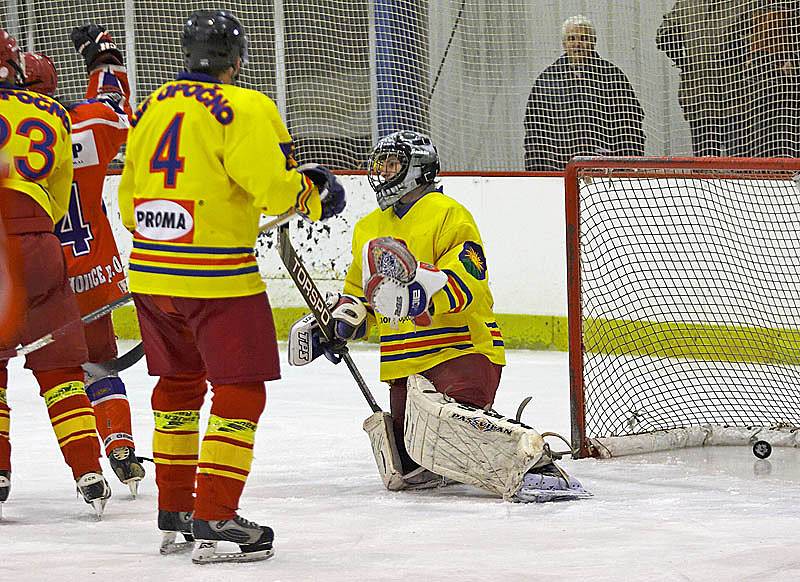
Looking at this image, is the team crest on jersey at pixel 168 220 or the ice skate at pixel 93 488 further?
the ice skate at pixel 93 488

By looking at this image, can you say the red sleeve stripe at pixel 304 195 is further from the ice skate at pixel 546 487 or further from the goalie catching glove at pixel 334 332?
the ice skate at pixel 546 487

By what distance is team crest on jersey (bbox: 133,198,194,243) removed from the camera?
2.62 metres

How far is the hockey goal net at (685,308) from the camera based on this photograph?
4.16 meters

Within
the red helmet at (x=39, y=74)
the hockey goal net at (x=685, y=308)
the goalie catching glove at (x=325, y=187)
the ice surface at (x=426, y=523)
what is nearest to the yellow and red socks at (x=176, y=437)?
the ice surface at (x=426, y=523)

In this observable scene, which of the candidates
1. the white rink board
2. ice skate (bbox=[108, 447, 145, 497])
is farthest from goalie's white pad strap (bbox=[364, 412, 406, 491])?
the white rink board

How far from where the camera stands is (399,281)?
326 centimetres

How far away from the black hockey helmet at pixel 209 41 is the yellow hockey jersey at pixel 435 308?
964mm

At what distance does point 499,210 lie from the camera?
6.57 meters

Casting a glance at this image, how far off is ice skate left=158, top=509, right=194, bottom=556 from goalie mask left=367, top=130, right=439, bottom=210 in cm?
115

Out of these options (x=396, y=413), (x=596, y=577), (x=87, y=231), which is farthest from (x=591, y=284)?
(x=596, y=577)

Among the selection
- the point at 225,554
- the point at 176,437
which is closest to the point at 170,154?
the point at 176,437

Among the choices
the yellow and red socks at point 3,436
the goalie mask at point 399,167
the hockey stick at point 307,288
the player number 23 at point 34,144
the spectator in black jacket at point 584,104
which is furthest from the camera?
the spectator in black jacket at point 584,104

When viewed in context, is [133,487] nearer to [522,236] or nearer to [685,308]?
[685,308]

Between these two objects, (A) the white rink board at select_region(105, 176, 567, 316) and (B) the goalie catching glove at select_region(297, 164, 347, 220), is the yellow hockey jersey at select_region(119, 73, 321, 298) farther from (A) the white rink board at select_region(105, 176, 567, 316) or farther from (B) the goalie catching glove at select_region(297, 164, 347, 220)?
(A) the white rink board at select_region(105, 176, 567, 316)
